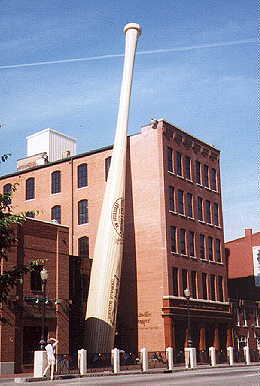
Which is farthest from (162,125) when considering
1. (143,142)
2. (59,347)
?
(59,347)

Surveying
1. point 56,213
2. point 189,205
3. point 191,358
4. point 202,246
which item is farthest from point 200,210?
point 191,358

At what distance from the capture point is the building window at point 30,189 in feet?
192

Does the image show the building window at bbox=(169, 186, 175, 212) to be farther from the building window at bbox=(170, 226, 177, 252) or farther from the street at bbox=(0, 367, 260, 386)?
the street at bbox=(0, 367, 260, 386)

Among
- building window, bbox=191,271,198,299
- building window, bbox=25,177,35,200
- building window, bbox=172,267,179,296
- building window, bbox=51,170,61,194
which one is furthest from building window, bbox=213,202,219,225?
building window, bbox=25,177,35,200

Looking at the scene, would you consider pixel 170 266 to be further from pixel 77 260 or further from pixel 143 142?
pixel 143 142

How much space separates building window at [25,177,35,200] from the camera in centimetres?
5843

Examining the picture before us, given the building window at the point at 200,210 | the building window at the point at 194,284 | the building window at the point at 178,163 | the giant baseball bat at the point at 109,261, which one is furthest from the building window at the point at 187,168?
the giant baseball bat at the point at 109,261

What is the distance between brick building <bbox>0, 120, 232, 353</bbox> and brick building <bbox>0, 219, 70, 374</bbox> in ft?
16.4

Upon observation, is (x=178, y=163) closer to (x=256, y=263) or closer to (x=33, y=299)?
(x=33, y=299)

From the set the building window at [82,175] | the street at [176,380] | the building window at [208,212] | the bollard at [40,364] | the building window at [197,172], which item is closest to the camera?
the street at [176,380]

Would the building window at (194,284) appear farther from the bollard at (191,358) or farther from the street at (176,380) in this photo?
the street at (176,380)

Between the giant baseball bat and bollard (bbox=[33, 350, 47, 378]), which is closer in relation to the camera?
bollard (bbox=[33, 350, 47, 378])

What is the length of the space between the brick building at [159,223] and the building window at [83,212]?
0.09 metres

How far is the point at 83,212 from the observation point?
→ 5444cm
